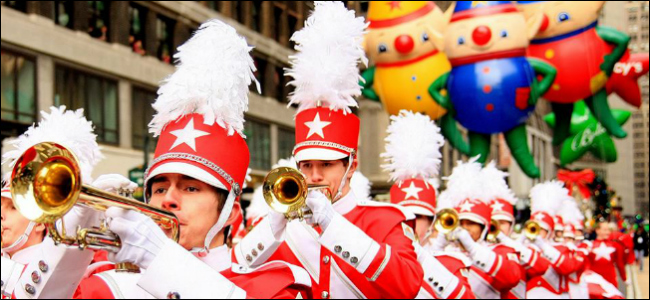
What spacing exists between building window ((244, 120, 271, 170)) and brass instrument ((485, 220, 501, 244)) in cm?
1779

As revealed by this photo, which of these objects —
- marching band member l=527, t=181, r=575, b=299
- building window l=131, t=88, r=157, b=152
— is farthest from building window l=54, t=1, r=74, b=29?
marching band member l=527, t=181, r=575, b=299

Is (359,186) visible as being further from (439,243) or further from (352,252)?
(352,252)

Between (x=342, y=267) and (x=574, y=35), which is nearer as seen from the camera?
(x=342, y=267)

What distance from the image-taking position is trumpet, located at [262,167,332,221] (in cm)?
317

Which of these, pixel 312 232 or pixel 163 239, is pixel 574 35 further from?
pixel 163 239

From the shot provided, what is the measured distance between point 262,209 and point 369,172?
1801 cm

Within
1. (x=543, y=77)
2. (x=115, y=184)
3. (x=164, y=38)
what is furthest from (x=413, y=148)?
(x=164, y=38)

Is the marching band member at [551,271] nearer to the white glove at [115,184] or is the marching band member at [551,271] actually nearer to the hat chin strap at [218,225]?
the hat chin strap at [218,225]

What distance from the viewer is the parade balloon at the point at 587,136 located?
615 inches

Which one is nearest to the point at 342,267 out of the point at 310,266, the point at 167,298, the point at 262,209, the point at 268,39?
the point at 310,266

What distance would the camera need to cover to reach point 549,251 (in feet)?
33.7

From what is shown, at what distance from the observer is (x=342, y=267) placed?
407cm

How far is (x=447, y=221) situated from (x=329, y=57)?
125 inches

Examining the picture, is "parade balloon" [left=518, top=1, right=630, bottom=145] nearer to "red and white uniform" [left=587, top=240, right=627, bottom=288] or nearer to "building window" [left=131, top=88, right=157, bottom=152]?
"red and white uniform" [left=587, top=240, right=627, bottom=288]
